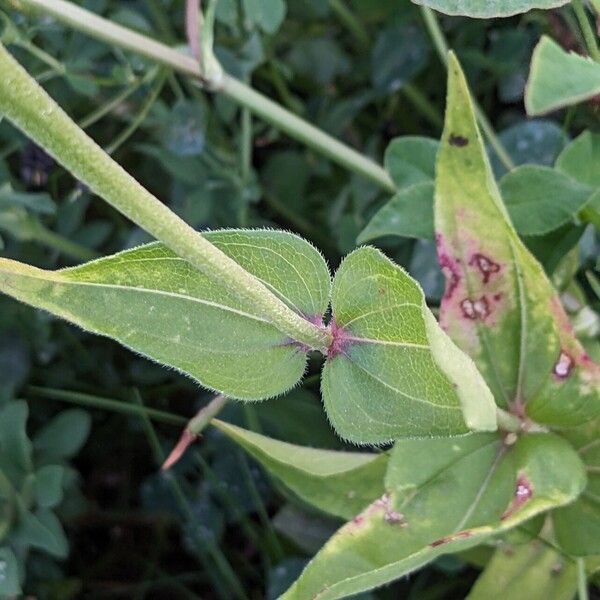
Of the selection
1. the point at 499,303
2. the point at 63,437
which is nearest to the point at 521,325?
the point at 499,303

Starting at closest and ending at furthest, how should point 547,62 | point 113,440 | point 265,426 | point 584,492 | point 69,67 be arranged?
point 547,62, point 584,492, point 69,67, point 265,426, point 113,440

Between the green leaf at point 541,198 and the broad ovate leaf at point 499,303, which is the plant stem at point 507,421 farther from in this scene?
the green leaf at point 541,198

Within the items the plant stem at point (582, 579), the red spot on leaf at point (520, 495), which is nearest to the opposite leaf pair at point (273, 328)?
the red spot on leaf at point (520, 495)

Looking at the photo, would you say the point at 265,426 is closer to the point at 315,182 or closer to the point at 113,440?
the point at 113,440

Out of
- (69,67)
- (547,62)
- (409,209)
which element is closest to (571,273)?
(409,209)

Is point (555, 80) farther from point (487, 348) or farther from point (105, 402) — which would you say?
point (105, 402)

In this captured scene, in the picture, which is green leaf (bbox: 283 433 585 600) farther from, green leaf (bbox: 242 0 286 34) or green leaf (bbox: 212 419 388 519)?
green leaf (bbox: 242 0 286 34)
